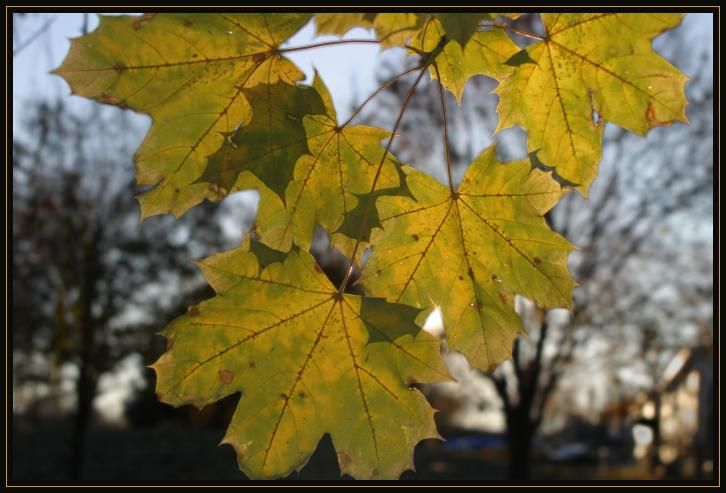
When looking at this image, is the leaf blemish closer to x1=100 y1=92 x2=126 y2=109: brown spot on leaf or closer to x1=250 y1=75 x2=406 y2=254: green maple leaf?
x1=250 y1=75 x2=406 y2=254: green maple leaf

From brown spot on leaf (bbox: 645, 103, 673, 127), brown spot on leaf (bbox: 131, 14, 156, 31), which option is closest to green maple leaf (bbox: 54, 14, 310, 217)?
brown spot on leaf (bbox: 131, 14, 156, 31)

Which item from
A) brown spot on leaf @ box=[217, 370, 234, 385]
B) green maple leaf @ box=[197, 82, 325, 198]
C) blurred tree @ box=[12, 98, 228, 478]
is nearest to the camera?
green maple leaf @ box=[197, 82, 325, 198]

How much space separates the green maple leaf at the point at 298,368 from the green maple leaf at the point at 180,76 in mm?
156

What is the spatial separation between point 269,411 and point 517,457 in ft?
35.2

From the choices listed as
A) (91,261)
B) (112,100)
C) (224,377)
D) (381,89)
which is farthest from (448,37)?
(91,261)

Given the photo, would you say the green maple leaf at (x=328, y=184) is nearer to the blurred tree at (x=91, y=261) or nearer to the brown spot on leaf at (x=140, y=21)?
the brown spot on leaf at (x=140, y=21)

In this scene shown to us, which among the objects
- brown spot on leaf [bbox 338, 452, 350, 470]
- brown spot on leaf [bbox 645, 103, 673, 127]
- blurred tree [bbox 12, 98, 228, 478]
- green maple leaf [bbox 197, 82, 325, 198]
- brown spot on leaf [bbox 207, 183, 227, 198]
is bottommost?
brown spot on leaf [bbox 338, 452, 350, 470]

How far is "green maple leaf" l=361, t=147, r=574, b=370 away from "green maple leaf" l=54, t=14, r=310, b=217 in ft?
0.98

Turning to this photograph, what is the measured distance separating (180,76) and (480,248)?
1.85 feet

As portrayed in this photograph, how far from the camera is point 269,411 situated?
1190mm

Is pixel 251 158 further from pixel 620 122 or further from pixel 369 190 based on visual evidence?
pixel 620 122

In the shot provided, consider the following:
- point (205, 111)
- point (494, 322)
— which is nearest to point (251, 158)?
point (205, 111)

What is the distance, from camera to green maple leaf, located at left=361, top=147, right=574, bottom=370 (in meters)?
1.28

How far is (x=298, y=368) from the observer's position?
47.1 inches
